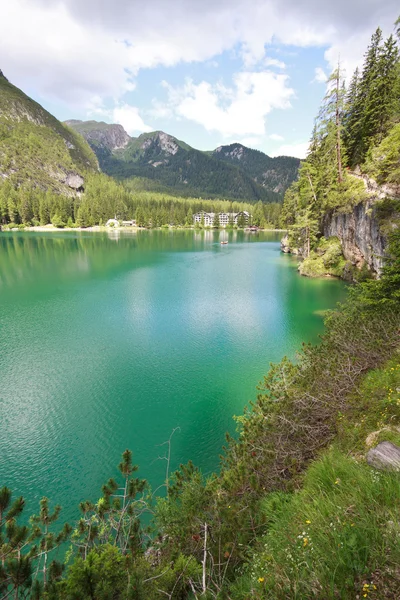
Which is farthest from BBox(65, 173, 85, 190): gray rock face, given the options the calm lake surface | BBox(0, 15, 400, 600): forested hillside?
BBox(0, 15, 400, 600): forested hillside

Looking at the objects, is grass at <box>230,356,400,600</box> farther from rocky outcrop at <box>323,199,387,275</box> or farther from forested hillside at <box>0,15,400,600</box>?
rocky outcrop at <box>323,199,387,275</box>

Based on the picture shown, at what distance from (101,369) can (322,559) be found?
16126 millimetres

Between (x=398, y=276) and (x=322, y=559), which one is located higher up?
(x=398, y=276)

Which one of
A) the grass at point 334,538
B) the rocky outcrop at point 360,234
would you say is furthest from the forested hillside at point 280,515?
the rocky outcrop at point 360,234

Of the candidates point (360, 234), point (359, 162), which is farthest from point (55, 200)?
point (360, 234)

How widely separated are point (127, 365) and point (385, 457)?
1530 centimetres

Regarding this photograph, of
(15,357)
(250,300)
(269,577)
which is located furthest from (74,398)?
(250,300)

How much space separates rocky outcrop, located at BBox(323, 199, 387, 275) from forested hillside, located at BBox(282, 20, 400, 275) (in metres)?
0.15

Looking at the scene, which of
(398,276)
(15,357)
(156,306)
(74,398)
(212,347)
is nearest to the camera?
(398,276)

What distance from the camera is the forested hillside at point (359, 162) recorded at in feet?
80.9

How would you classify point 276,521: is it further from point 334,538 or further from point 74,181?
point 74,181

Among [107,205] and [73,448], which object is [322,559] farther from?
[107,205]

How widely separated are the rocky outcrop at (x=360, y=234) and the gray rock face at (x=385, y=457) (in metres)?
22.8

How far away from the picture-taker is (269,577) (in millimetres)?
3162
